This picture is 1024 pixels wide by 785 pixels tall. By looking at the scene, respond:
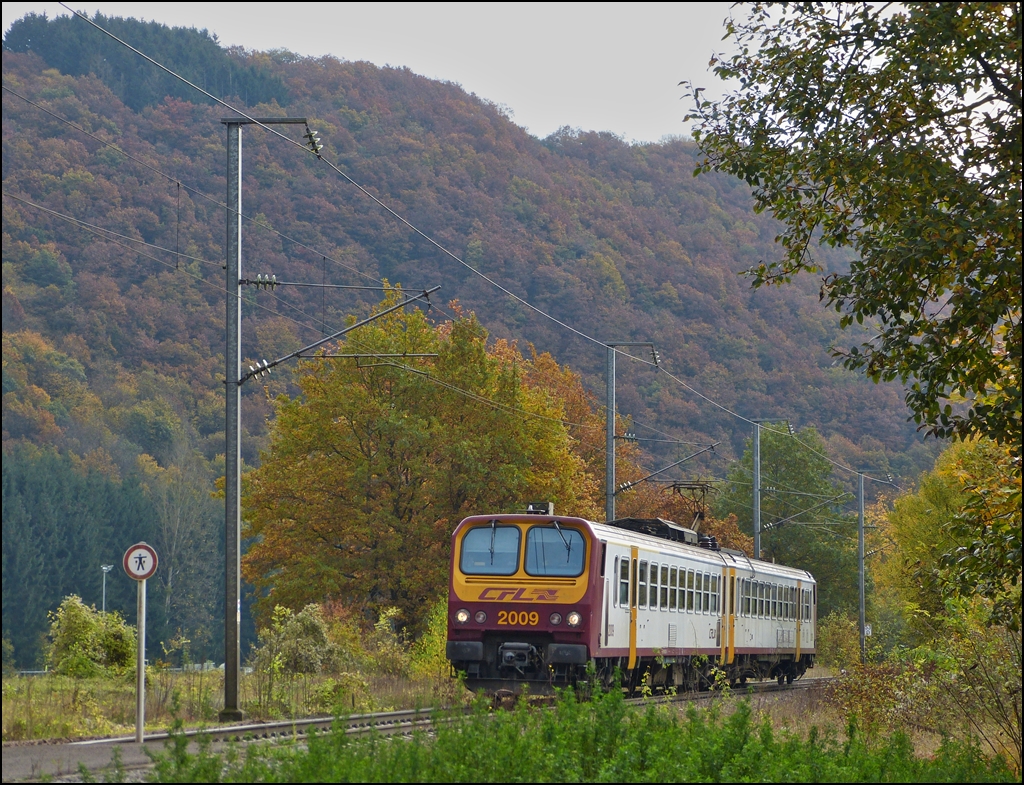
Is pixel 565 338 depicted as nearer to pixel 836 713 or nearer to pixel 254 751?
pixel 836 713

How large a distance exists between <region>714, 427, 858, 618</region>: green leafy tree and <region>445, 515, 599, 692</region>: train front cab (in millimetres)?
46126

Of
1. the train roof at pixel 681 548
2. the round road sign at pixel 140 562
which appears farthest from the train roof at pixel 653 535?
the round road sign at pixel 140 562

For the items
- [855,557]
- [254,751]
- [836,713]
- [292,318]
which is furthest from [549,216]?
[254,751]

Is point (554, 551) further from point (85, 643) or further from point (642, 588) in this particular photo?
point (85, 643)

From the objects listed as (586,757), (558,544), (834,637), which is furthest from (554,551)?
(834,637)

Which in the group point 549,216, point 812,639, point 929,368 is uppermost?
point 549,216

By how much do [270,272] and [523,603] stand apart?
200 ft

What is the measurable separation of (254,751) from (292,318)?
6761cm

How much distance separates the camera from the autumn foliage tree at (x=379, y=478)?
39.1 metres

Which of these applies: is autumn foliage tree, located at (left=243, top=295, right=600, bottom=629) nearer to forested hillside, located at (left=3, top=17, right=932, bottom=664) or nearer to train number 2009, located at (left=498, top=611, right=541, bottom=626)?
forested hillside, located at (left=3, top=17, right=932, bottom=664)

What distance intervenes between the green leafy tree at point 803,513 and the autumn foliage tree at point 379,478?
28.3 metres

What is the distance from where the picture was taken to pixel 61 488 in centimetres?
6419

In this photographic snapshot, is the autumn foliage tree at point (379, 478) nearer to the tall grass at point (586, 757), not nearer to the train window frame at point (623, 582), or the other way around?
the train window frame at point (623, 582)

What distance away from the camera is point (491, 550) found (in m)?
20.8
